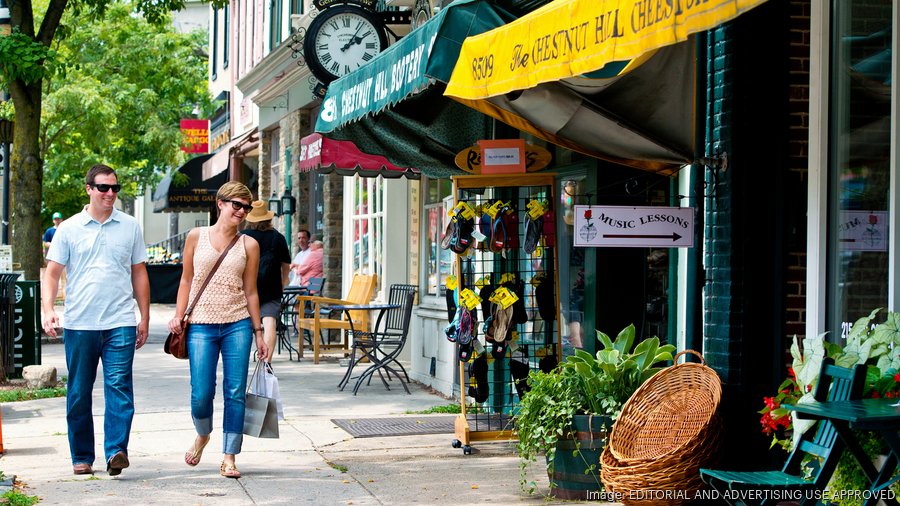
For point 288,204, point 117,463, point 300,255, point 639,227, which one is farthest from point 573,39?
point 288,204

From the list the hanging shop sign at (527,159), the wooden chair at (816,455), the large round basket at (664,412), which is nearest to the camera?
the wooden chair at (816,455)

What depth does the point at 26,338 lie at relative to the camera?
12.8 metres

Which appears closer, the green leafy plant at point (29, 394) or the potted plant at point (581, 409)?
the potted plant at point (581, 409)

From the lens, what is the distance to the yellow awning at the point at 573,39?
13.9 ft

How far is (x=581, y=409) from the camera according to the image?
644cm

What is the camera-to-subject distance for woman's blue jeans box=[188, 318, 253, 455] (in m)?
7.06

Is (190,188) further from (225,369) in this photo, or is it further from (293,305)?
(225,369)

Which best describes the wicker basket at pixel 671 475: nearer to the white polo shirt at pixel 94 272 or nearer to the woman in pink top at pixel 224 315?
the woman in pink top at pixel 224 315

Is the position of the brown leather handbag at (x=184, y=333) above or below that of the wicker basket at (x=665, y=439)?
above

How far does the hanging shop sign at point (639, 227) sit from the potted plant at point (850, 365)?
3.62 feet

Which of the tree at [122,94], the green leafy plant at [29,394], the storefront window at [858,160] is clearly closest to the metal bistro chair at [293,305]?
the green leafy plant at [29,394]

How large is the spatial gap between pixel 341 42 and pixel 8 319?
Answer: 15.6 feet

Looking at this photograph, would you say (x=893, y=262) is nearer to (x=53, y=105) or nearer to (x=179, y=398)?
(x=179, y=398)

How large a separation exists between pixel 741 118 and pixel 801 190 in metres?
0.50
